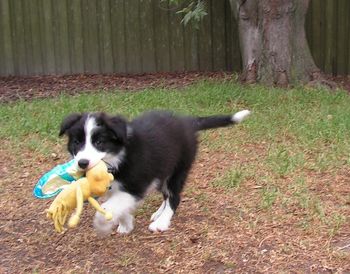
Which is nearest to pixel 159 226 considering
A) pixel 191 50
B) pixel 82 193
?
pixel 82 193

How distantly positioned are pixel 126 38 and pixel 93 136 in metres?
8.66

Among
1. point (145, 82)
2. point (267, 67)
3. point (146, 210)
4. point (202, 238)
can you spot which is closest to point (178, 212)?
point (146, 210)

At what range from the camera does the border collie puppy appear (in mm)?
3840

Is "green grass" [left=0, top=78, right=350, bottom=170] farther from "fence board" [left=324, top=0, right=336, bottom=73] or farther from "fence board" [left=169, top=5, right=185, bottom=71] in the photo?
"fence board" [left=324, top=0, right=336, bottom=73]

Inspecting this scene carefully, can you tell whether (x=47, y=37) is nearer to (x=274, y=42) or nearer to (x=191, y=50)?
(x=191, y=50)

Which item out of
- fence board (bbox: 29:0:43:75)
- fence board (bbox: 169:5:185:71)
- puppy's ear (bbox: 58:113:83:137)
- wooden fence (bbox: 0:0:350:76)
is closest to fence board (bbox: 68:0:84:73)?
wooden fence (bbox: 0:0:350:76)

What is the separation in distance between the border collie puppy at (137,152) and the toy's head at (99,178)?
0.15 feet

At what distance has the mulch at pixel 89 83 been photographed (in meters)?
10.2

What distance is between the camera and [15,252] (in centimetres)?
422

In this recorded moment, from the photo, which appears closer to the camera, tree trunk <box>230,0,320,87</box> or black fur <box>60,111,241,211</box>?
black fur <box>60,111,241,211</box>

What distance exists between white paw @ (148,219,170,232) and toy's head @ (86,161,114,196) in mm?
723

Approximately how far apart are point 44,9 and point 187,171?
8.22 m

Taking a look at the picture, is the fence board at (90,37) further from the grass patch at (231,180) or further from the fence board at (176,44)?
the grass patch at (231,180)

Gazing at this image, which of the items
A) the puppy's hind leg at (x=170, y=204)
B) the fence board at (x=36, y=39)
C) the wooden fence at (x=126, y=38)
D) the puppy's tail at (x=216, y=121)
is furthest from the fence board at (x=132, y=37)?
the puppy's hind leg at (x=170, y=204)
